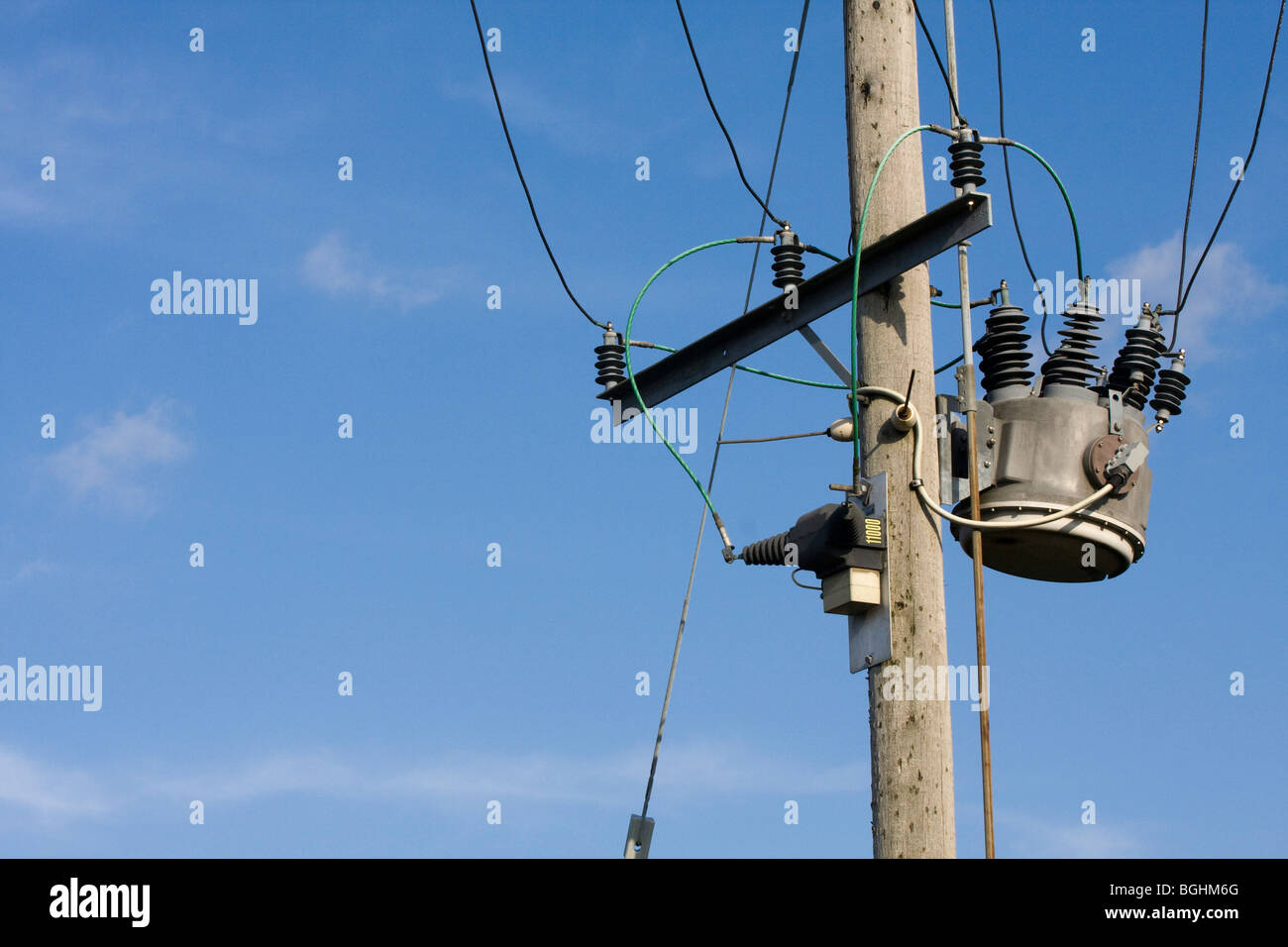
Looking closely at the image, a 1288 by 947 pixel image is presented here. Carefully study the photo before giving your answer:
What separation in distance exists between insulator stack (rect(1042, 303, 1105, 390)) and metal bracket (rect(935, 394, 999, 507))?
0.42 m

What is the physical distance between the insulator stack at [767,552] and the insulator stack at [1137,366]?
66.4 inches

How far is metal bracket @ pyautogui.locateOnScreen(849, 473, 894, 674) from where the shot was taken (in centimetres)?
729

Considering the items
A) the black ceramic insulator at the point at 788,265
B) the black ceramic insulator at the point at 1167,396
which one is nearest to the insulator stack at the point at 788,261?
the black ceramic insulator at the point at 788,265

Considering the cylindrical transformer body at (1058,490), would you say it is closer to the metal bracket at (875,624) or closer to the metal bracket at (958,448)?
the metal bracket at (958,448)

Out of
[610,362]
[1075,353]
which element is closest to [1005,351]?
[1075,353]

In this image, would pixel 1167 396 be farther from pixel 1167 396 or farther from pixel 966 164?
pixel 966 164

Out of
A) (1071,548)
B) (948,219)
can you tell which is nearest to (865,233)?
(948,219)

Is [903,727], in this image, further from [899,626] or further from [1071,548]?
[1071,548]

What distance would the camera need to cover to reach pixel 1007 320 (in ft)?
27.0

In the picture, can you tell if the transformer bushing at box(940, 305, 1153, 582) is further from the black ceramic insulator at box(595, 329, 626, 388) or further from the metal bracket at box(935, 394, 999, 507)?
the black ceramic insulator at box(595, 329, 626, 388)

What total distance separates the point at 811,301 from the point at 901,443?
0.93m

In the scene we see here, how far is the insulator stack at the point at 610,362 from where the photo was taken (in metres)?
9.01

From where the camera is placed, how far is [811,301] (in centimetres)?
816

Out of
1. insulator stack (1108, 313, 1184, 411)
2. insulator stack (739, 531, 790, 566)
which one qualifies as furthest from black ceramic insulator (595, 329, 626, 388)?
insulator stack (1108, 313, 1184, 411)
